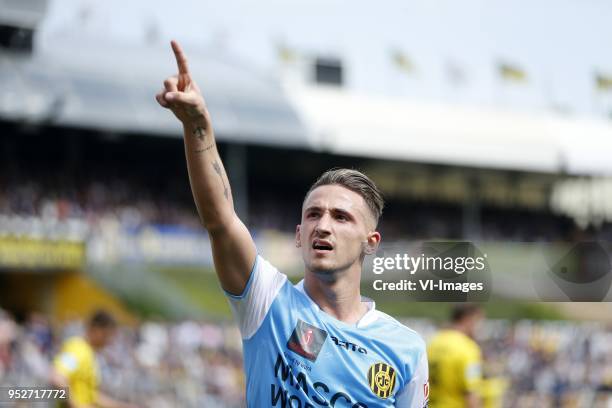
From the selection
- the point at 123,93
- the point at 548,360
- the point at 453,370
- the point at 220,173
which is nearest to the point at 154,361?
the point at 548,360

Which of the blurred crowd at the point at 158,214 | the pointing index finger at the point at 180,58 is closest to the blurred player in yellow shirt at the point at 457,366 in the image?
the pointing index finger at the point at 180,58

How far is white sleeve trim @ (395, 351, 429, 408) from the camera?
11.0 feet

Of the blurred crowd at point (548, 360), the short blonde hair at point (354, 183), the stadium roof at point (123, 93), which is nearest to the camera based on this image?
the short blonde hair at point (354, 183)

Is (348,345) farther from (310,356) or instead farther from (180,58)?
(180,58)

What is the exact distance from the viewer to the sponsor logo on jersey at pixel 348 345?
3.29 metres

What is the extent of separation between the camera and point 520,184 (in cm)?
4097

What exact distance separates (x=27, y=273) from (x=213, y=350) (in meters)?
8.02

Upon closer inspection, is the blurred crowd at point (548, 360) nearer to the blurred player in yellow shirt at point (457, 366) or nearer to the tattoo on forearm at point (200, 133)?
the blurred player in yellow shirt at point (457, 366)

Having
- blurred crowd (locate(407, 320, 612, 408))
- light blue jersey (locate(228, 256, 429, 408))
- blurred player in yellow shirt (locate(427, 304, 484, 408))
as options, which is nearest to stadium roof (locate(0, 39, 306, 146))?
blurred crowd (locate(407, 320, 612, 408))

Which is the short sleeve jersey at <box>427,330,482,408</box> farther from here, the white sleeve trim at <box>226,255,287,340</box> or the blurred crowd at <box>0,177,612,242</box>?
the blurred crowd at <box>0,177,612,242</box>

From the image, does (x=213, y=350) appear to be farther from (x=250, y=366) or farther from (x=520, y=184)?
(x=520, y=184)

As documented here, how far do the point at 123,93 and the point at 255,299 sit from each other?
28.2 meters

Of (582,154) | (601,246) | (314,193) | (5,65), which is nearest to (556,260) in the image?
(601,246)

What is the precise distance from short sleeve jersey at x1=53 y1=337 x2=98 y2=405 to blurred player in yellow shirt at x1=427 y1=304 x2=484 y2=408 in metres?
2.97
